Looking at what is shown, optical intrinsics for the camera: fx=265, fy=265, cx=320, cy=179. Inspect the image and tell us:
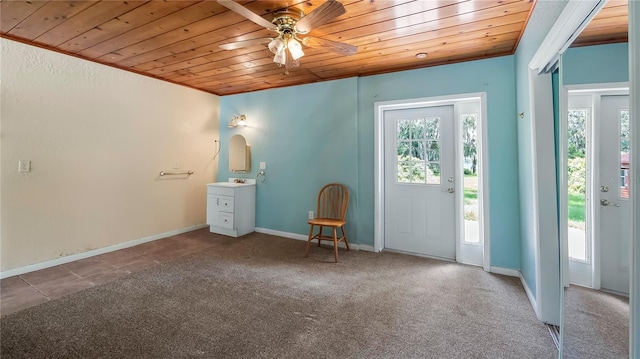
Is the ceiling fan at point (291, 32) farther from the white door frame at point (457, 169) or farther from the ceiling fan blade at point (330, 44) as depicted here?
the white door frame at point (457, 169)

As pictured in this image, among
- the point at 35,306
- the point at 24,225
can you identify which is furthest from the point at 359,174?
the point at 24,225

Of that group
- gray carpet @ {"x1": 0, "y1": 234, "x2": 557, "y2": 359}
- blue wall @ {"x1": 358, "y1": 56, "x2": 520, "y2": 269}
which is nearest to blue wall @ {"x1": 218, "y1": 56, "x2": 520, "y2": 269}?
blue wall @ {"x1": 358, "y1": 56, "x2": 520, "y2": 269}

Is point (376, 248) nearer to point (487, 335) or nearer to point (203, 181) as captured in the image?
point (487, 335)

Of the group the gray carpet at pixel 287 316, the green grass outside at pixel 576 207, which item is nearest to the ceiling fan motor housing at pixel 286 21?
the green grass outside at pixel 576 207

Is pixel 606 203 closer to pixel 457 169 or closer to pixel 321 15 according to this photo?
pixel 321 15

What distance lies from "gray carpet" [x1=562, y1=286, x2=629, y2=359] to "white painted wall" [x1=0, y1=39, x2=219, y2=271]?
14.4 feet

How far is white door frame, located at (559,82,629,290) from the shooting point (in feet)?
3.55

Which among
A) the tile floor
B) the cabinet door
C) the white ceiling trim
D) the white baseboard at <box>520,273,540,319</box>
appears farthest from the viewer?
the cabinet door

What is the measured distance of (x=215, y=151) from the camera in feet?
15.3

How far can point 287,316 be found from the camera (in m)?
1.94

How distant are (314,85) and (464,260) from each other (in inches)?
115

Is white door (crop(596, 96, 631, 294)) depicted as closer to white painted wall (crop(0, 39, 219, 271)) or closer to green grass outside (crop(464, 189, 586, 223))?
green grass outside (crop(464, 189, 586, 223))

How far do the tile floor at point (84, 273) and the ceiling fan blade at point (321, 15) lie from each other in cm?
282

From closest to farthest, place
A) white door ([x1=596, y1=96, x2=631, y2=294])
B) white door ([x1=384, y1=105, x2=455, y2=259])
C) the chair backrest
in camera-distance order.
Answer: white door ([x1=596, y1=96, x2=631, y2=294]) → white door ([x1=384, y1=105, x2=455, y2=259]) → the chair backrest
